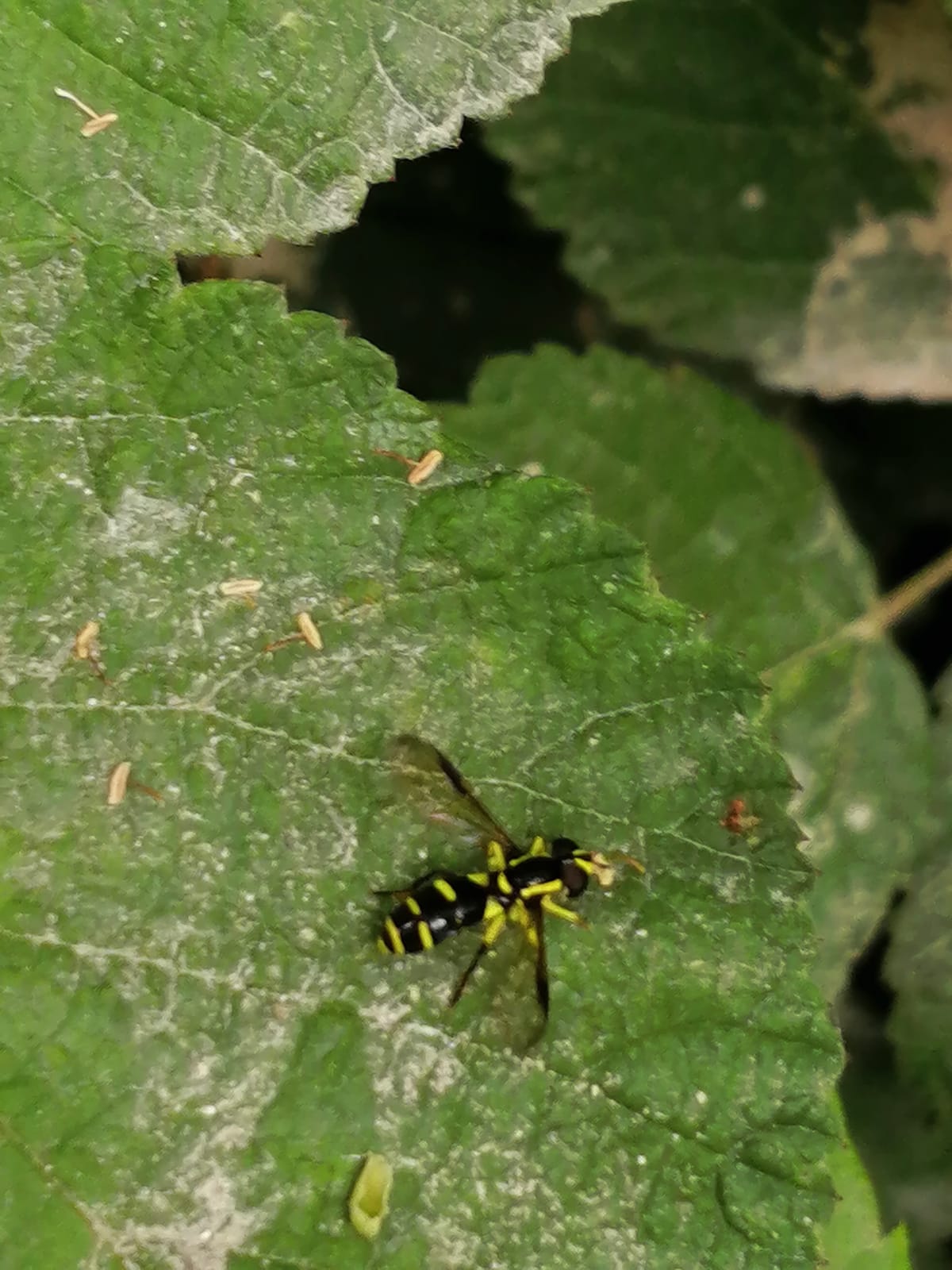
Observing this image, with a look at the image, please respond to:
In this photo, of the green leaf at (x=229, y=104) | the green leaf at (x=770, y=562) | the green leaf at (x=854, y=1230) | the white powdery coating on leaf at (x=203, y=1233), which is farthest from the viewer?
the green leaf at (x=770, y=562)

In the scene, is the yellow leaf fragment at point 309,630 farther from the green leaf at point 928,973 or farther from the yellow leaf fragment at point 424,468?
the green leaf at point 928,973

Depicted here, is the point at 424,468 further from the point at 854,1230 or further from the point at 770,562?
the point at 854,1230

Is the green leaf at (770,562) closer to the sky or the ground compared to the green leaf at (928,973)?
closer to the sky

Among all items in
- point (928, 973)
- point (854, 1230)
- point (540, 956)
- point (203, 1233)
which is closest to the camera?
point (203, 1233)

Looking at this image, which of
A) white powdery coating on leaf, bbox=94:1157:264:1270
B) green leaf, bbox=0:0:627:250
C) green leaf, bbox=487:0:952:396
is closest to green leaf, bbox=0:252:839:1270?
white powdery coating on leaf, bbox=94:1157:264:1270

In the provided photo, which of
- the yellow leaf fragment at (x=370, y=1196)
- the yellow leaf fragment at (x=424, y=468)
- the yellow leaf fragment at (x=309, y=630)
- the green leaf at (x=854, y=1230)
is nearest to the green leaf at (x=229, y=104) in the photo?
the yellow leaf fragment at (x=424, y=468)

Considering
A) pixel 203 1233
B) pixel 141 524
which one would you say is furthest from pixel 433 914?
pixel 141 524

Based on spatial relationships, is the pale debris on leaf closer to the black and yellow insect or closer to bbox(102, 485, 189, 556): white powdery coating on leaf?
bbox(102, 485, 189, 556): white powdery coating on leaf
